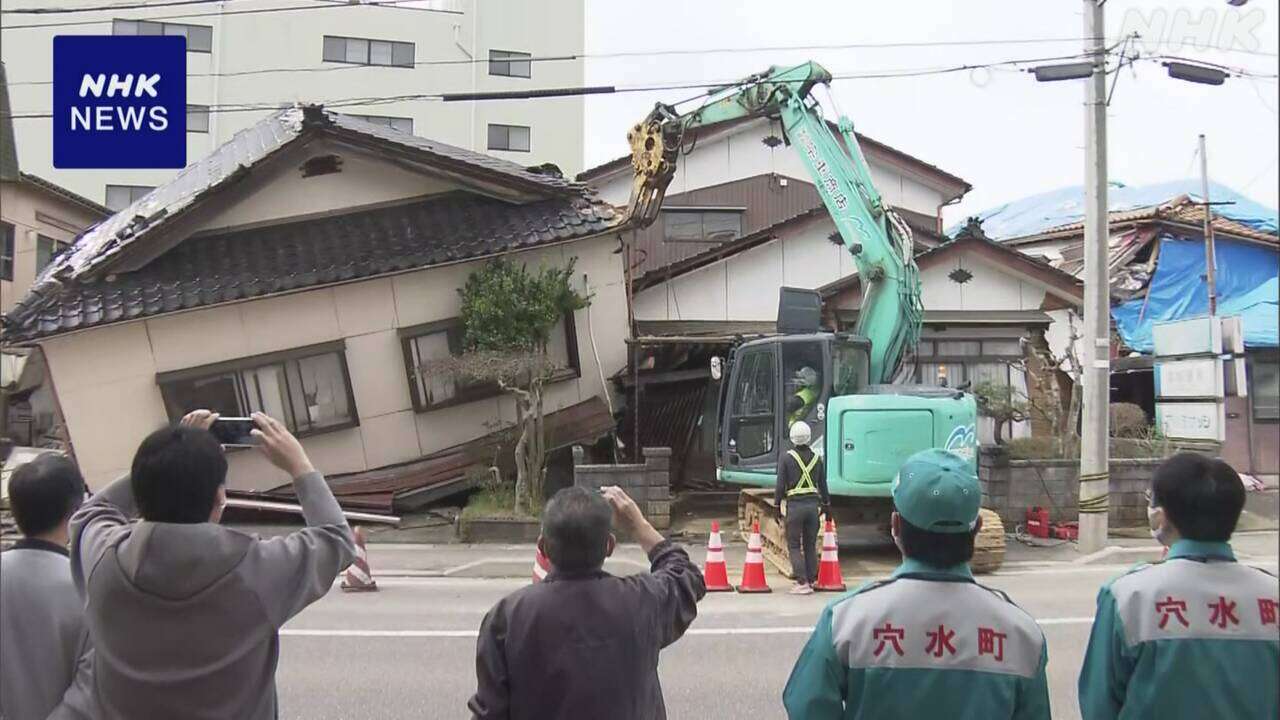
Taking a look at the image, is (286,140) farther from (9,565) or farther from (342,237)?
(9,565)

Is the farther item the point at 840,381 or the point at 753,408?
the point at 753,408

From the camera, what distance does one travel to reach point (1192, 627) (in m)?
2.34

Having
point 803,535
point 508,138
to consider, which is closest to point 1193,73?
point 803,535

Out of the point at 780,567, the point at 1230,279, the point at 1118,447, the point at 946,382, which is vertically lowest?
the point at 780,567

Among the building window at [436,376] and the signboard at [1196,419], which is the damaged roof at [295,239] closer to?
the building window at [436,376]

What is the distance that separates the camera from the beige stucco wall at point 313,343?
12023 mm

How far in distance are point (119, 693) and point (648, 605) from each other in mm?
1349

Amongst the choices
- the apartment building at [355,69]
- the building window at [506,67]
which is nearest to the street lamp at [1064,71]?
the apartment building at [355,69]

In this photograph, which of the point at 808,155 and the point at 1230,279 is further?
the point at 1230,279

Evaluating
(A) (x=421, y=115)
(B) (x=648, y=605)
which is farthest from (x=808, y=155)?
(A) (x=421, y=115)

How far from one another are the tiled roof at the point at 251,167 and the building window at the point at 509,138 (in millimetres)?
16903

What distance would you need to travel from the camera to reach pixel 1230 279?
1680cm

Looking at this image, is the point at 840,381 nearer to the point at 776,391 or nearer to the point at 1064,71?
the point at 776,391

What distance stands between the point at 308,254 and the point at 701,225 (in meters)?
9.83
